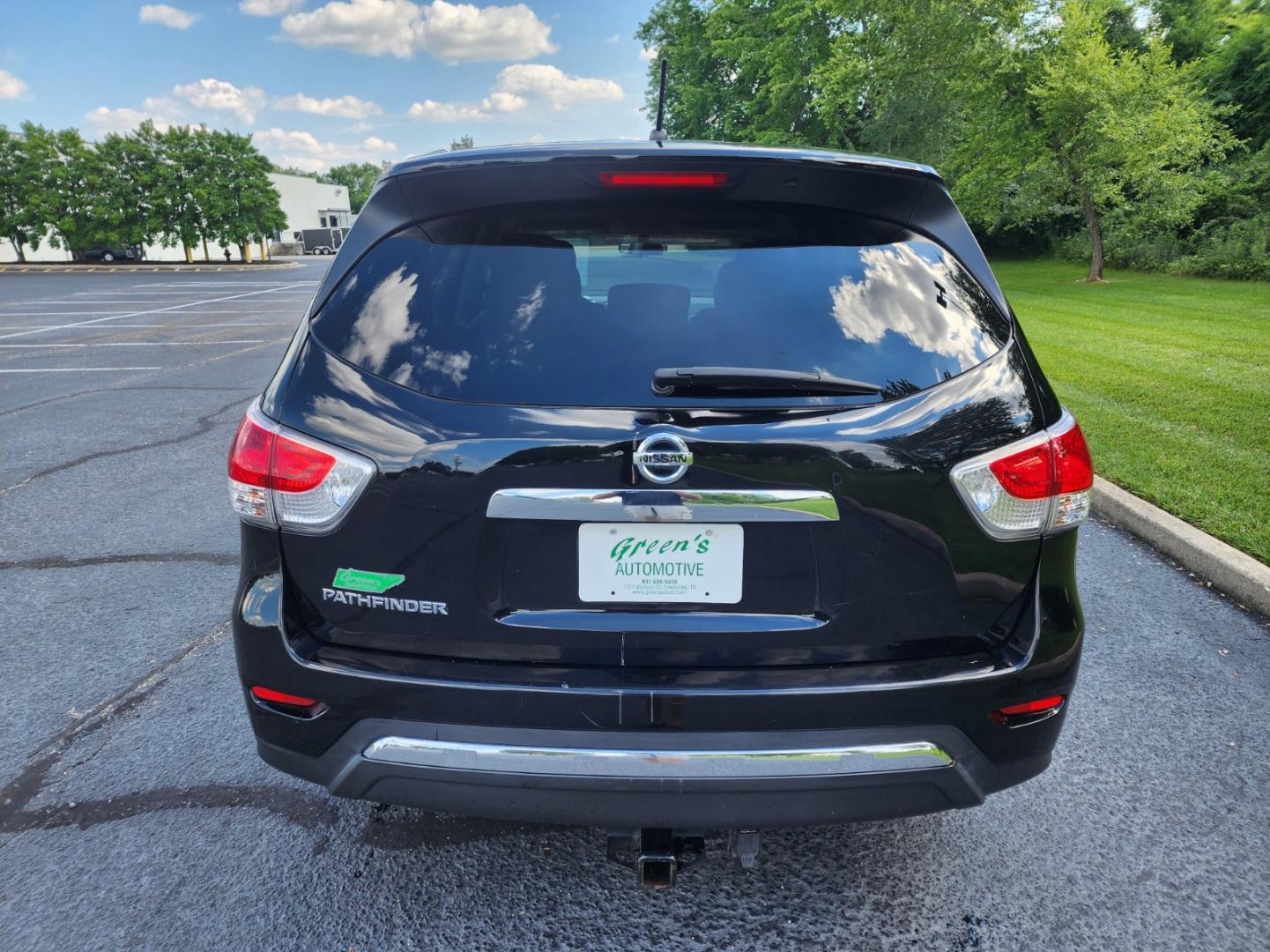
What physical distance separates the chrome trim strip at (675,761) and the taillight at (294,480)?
1.85ft

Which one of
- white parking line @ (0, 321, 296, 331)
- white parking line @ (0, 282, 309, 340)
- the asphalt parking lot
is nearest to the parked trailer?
white parking line @ (0, 282, 309, 340)

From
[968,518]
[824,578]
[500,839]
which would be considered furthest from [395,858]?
[968,518]

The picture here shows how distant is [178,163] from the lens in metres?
47.5

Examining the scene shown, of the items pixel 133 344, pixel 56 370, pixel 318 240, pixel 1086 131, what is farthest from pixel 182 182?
pixel 1086 131

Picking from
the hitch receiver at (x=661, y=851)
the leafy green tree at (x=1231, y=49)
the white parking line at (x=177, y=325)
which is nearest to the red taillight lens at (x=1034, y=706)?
the hitch receiver at (x=661, y=851)

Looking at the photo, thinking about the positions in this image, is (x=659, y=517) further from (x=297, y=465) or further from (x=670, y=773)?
(x=297, y=465)

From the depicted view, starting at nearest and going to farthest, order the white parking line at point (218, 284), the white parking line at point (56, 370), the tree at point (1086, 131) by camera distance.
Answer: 1. the white parking line at point (56, 370)
2. the tree at point (1086, 131)
3. the white parking line at point (218, 284)

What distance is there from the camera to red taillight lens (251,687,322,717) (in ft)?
6.16

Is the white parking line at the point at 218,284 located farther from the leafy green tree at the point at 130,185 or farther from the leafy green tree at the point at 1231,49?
the leafy green tree at the point at 1231,49

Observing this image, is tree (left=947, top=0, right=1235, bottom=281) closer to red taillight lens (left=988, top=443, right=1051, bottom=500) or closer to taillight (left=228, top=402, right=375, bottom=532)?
red taillight lens (left=988, top=443, right=1051, bottom=500)

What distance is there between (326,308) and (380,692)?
902mm

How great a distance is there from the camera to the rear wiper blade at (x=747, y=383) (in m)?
1.76

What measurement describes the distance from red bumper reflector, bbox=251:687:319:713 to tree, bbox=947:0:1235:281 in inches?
1165

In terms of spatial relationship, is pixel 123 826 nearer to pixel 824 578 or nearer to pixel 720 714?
pixel 720 714
